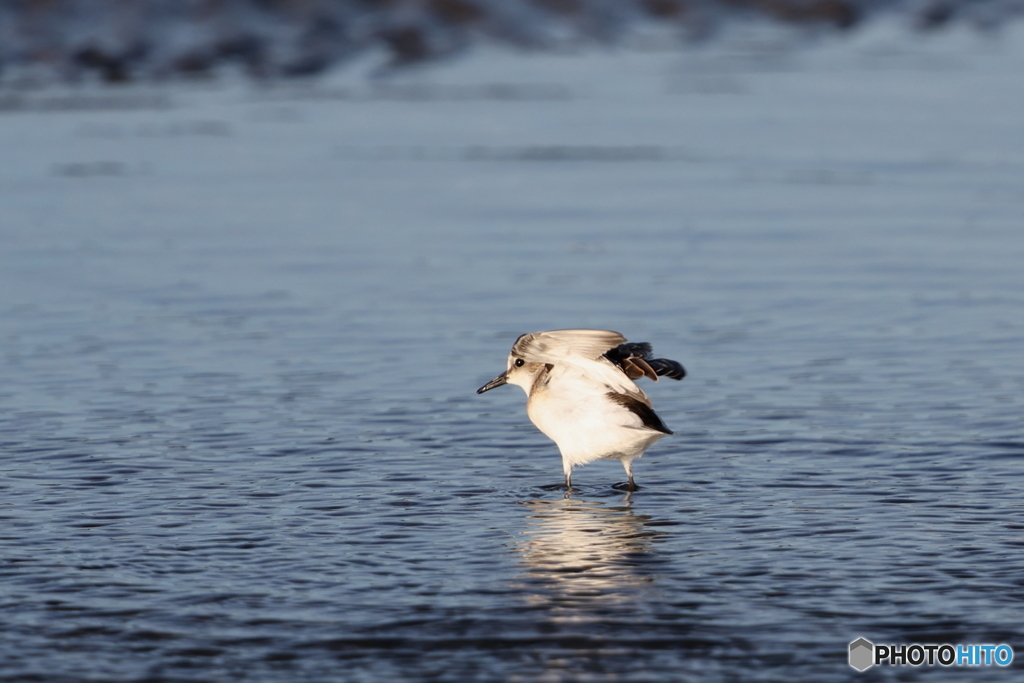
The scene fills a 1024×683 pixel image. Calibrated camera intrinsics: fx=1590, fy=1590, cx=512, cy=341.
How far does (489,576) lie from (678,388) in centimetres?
496

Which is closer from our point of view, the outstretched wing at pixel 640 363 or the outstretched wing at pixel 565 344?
the outstretched wing at pixel 565 344

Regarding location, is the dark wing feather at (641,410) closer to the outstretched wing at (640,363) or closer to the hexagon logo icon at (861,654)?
the outstretched wing at (640,363)

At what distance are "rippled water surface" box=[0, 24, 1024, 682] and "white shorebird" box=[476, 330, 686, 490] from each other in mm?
379

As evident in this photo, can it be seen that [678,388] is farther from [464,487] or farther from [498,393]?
[464,487]

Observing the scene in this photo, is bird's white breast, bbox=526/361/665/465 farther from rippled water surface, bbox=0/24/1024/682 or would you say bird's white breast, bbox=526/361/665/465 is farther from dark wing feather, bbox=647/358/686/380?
rippled water surface, bbox=0/24/1024/682

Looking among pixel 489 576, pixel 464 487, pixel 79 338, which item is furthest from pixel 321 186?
pixel 489 576

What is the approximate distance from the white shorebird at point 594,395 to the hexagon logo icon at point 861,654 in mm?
2587

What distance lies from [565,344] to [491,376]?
143 inches

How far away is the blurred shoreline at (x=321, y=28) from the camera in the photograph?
2866 cm

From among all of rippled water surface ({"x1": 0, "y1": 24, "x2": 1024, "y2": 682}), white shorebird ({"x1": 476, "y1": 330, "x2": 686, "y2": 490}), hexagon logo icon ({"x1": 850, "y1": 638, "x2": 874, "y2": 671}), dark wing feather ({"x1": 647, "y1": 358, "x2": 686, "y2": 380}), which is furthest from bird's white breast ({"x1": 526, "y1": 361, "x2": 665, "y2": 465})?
hexagon logo icon ({"x1": 850, "y1": 638, "x2": 874, "y2": 671})

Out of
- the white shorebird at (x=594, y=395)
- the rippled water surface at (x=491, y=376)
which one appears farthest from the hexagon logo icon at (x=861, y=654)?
the white shorebird at (x=594, y=395)

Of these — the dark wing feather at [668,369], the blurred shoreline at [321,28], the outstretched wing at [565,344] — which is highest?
the blurred shoreline at [321,28]

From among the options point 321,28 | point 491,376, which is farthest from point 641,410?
point 321,28

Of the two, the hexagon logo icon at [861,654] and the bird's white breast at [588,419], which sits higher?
the bird's white breast at [588,419]
